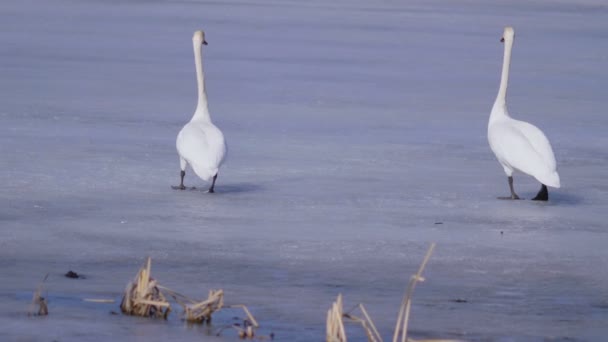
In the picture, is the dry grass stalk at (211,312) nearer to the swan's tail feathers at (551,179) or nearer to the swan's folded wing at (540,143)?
the swan's tail feathers at (551,179)

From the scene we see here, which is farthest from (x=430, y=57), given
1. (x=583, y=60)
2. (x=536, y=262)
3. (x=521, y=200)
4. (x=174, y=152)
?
(x=536, y=262)

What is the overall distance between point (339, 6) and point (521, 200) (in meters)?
29.6

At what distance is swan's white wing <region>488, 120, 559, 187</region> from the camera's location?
28.2 ft

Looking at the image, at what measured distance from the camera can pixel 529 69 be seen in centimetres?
1931

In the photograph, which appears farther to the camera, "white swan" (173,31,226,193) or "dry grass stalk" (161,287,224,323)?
"white swan" (173,31,226,193)

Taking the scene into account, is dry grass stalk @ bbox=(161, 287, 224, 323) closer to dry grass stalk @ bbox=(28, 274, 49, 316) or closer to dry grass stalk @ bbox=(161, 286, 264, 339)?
dry grass stalk @ bbox=(161, 286, 264, 339)

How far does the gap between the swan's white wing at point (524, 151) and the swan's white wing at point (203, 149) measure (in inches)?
69.1

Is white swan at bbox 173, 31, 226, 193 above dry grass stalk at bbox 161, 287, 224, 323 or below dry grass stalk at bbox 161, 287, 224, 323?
above

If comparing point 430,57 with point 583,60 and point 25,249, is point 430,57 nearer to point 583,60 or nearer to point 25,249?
point 583,60

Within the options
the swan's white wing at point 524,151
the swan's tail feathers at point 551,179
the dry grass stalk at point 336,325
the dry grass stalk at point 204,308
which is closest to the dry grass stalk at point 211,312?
the dry grass stalk at point 204,308

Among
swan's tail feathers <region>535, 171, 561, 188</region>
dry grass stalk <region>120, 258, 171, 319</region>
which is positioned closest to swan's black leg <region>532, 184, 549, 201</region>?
swan's tail feathers <region>535, 171, 561, 188</region>

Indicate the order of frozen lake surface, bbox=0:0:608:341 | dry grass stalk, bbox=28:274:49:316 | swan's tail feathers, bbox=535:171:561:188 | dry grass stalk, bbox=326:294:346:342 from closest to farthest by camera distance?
dry grass stalk, bbox=326:294:346:342 → dry grass stalk, bbox=28:274:49:316 → frozen lake surface, bbox=0:0:608:341 → swan's tail feathers, bbox=535:171:561:188

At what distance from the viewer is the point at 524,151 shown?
28.8ft

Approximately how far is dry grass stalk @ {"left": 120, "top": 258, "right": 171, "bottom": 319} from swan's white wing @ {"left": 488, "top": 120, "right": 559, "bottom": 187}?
3728 millimetres
